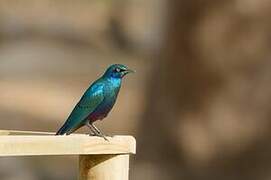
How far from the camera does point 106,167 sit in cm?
150

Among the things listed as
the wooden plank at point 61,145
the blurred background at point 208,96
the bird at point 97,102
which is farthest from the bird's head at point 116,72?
the blurred background at point 208,96

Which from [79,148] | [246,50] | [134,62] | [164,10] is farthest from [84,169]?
[134,62]

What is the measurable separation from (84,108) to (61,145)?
0.46 feet

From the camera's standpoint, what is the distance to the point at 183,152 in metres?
3.74

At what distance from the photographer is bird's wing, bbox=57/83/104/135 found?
1477 mm

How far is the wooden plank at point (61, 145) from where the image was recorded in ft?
4.33

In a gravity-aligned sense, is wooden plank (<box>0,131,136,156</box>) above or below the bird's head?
below

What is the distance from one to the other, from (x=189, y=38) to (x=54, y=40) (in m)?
3.21

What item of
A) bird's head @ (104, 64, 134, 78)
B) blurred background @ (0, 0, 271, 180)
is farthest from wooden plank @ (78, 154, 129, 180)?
blurred background @ (0, 0, 271, 180)

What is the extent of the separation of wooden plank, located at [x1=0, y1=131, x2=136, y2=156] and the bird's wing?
0.16 ft

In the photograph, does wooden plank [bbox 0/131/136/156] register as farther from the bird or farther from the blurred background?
the blurred background

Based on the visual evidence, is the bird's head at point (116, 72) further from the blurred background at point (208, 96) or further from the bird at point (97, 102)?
the blurred background at point (208, 96)

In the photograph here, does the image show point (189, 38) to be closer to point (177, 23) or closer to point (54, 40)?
point (177, 23)

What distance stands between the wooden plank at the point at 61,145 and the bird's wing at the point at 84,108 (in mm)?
48
